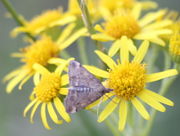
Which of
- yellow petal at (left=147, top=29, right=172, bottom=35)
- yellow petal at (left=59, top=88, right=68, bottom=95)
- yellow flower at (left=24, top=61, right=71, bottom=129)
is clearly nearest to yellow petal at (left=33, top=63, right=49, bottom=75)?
yellow flower at (left=24, top=61, right=71, bottom=129)

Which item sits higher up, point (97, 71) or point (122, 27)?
point (122, 27)

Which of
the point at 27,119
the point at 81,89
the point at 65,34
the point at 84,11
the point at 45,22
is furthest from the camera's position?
the point at 27,119

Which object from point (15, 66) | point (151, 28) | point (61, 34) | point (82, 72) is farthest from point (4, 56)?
point (82, 72)

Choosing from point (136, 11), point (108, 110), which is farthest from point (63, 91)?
point (136, 11)

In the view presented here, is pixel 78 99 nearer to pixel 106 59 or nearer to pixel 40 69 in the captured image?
pixel 106 59

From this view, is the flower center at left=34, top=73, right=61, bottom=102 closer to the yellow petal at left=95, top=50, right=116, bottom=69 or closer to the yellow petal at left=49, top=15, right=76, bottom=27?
the yellow petal at left=95, top=50, right=116, bottom=69

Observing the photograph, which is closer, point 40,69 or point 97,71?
point 97,71
